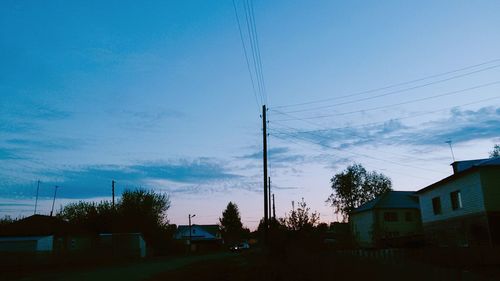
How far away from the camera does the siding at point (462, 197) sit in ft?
88.9

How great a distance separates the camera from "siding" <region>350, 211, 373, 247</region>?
5537 cm

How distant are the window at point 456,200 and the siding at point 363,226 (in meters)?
23.8

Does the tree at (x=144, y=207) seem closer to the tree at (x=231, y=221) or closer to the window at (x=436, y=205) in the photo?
the window at (x=436, y=205)

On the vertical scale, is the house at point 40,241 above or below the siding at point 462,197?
below

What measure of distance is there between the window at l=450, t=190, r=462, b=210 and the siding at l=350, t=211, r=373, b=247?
78.1 ft

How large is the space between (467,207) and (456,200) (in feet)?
7.83

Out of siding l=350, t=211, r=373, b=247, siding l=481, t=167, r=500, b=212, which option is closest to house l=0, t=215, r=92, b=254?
siding l=350, t=211, r=373, b=247

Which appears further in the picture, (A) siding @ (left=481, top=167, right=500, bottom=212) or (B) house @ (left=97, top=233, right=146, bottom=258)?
(B) house @ (left=97, top=233, right=146, bottom=258)

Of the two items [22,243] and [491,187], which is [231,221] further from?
[491,187]

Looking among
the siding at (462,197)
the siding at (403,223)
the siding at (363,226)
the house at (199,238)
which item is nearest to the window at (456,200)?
the siding at (462,197)

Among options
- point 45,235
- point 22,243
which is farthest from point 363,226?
point 22,243

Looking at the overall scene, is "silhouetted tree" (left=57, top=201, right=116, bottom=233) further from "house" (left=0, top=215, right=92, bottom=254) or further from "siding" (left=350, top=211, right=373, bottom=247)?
"siding" (left=350, top=211, right=373, bottom=247)

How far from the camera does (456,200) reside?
30.8 m

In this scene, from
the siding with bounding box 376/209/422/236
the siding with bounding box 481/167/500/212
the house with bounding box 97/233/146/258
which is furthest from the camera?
the siding with bounding box 376/209/422/236
